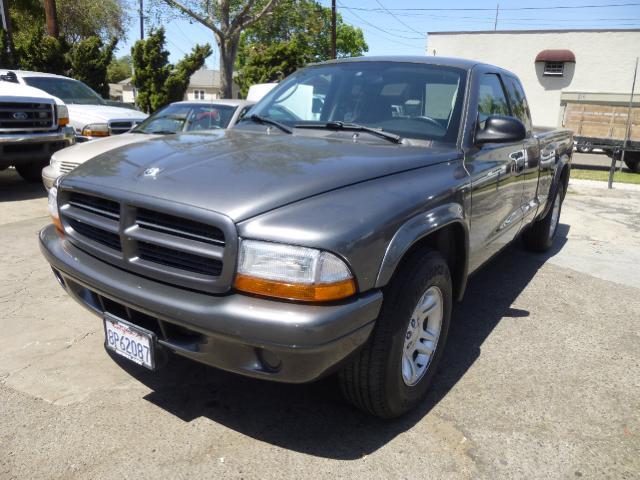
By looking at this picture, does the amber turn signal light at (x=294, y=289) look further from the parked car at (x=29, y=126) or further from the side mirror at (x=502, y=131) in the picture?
the parked car at (x=29, y=126)

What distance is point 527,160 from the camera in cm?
417

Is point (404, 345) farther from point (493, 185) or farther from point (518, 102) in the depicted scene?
point (518, 102)

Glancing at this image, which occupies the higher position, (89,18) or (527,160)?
(89,18)

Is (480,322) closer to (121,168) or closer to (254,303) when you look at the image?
(254,303)

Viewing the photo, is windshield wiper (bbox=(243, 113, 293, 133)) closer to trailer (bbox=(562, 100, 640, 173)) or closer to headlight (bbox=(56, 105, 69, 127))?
headlight (bbox=(56, 105, 69, 127))

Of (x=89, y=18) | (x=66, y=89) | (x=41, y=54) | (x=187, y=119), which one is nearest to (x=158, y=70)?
(x=41, y=54)

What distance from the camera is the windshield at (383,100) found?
319 cm

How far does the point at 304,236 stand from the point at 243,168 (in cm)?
60

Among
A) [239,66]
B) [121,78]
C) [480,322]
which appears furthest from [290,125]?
[121,78]

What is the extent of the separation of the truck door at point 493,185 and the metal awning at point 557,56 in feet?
81.0

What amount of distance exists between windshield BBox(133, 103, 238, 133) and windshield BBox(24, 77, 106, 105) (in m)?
3.09

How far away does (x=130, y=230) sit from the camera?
7.38ft

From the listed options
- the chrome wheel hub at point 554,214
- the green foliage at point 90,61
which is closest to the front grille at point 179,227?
the chrome wheel hub at point 554,214

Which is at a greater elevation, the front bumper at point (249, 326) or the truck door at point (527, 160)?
the truck door at point (527, 160)
